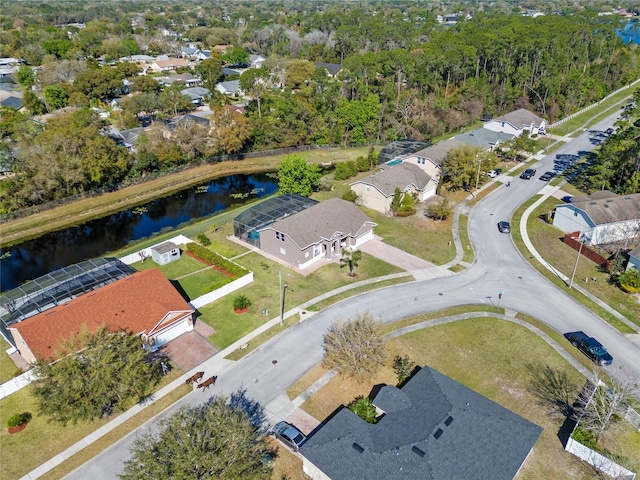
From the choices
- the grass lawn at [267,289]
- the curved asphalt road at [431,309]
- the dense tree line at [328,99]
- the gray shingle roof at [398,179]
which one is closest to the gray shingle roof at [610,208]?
the curved asphalt road at [431,309]

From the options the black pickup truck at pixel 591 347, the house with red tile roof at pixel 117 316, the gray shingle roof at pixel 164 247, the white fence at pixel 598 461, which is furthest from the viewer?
the gray shingle roof at pixel 164 247

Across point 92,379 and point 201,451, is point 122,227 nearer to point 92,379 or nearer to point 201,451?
point 92,379

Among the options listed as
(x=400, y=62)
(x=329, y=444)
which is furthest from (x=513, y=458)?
(x=400, y=62)

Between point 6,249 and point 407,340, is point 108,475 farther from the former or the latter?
point 6,249

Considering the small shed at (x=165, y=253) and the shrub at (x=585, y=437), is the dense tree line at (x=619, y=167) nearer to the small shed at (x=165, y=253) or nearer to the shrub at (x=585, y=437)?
the shrub at (x=585, y=437)

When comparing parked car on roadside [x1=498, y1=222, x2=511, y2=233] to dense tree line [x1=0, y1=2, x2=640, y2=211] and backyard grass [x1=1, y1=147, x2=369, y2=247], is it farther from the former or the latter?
dense tree line [x1=0, y1=2, x2=640, y2=211]

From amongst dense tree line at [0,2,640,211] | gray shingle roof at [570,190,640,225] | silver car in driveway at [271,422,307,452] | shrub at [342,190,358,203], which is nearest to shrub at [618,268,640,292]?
gray shingle roof at [570,190,640,225]
